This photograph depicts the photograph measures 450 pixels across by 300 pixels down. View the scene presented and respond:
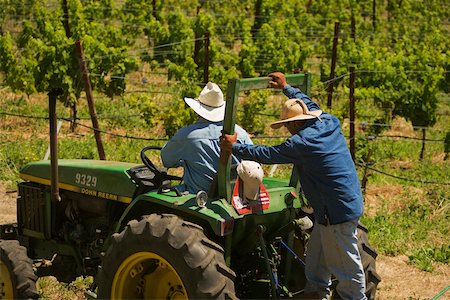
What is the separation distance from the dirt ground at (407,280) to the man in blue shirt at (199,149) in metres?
2.44

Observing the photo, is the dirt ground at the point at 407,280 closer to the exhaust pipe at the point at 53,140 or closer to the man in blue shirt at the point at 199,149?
the man in blue shirt at the point at 199,149

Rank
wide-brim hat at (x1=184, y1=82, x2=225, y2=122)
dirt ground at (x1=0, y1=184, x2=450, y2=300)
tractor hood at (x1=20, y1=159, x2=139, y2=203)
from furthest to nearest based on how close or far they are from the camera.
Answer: dirt ground at (x1=0, y1=184, x2=450, y2=300) < tractor hood at (x1=20, y1=159, x2=139, y2=203) < wide-brim hat at (x1=184, y1=82, x2=225, y2=122)

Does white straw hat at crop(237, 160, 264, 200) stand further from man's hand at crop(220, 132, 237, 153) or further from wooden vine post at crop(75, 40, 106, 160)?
wooden vine post at crop(75, 40, 106, 160)

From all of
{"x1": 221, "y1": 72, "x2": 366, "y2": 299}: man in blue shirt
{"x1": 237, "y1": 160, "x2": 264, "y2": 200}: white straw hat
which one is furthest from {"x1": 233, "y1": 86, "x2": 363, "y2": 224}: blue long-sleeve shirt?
{"x1": 237, "y1": 160, "x2": 264, "y2": 200}: white straw hat

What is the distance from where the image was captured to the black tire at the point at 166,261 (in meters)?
3.94

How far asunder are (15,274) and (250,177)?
1836 millimetres

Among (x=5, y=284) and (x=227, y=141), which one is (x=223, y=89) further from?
(x=227, y=141)

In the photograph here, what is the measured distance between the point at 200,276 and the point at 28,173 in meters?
2.26

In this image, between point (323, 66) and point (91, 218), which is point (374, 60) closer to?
point (323, 66)

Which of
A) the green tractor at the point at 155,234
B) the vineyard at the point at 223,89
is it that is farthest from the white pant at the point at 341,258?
the vineyard at the point at 223,89

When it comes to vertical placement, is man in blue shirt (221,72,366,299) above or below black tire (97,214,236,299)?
above

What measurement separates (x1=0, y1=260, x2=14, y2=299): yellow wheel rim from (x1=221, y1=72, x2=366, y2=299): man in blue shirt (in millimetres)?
1912

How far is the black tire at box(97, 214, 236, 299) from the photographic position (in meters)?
3.94

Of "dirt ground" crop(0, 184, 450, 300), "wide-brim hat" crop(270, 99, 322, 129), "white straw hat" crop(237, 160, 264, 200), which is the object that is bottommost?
"dirt ground" crop(0, 184, 450, 300)
